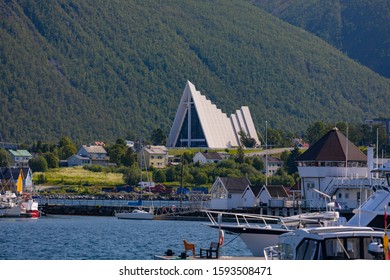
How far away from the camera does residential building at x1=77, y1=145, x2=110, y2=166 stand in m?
150

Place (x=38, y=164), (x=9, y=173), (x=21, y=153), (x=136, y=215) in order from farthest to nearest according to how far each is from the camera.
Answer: (x=21, y=153)
(x=38, y=164)
(x=9, y=173)
(x=136, y=215)

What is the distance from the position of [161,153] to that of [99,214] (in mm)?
54692

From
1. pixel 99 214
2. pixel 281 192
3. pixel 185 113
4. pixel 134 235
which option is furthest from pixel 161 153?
pixel 134 235

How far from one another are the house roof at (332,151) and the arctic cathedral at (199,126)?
251ft

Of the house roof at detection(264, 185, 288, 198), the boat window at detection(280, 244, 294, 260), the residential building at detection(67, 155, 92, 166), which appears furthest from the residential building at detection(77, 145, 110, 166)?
the boat window at detection(280, 244, 294, 260)

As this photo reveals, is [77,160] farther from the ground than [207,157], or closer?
closer

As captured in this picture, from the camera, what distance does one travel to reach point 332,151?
77.8 m

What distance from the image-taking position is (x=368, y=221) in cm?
4397

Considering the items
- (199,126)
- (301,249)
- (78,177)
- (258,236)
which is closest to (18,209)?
(258,236)

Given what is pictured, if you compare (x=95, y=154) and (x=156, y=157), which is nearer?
(x=156, y=157)

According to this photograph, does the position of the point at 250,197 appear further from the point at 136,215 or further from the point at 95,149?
the point at 95,149

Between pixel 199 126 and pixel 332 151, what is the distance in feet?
260

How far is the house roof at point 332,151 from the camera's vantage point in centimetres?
7719

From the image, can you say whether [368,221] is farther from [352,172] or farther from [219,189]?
[219,189]
